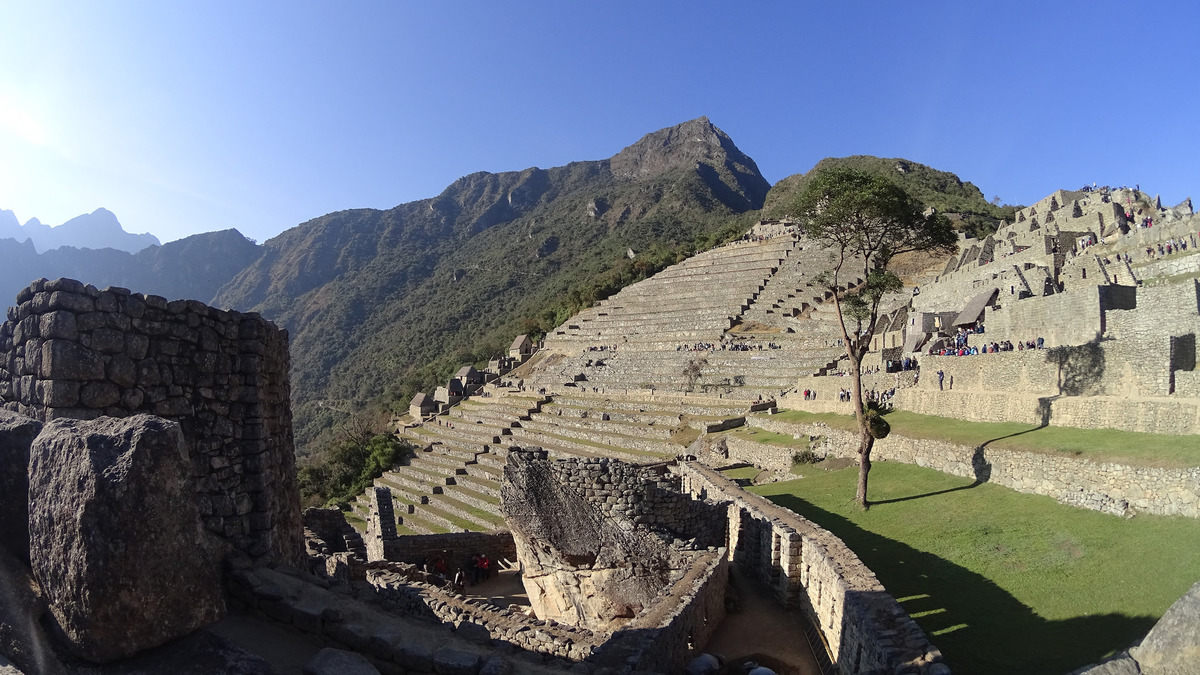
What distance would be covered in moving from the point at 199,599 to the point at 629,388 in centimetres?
2926

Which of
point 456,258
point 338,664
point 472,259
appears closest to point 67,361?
point 338,664

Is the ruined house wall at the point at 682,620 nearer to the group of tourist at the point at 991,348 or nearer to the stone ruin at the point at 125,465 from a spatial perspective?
the stone ruin at the point at 125,465

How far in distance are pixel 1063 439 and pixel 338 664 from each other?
1150 centimetres

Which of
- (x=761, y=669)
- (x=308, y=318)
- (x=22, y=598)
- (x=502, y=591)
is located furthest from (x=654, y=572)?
(x=308, y=318)

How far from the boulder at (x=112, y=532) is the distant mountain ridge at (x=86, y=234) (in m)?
124

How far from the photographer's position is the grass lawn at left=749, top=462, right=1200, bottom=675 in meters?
5.33

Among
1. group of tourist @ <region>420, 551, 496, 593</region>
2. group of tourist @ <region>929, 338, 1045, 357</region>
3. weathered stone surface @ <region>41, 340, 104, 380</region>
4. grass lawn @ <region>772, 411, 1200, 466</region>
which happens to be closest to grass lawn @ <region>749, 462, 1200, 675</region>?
grass lawn @ <region>772, 411, 1200, 466</region>

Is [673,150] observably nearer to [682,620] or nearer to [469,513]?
[469,513]

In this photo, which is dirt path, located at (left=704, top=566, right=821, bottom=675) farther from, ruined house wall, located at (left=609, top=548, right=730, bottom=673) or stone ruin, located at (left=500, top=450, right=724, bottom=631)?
stone ruin, located at (left=500, top=450, right=724, bottom=631)

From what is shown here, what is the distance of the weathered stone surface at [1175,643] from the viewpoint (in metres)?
2.29

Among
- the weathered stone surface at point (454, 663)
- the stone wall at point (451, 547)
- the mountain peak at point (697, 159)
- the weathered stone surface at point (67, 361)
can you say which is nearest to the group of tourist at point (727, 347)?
the stone wall at point (451, 547)

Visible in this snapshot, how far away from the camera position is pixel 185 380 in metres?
3.59

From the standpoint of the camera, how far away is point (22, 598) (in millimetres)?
2541

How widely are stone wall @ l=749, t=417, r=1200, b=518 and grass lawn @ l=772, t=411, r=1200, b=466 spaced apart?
0.64 ft
